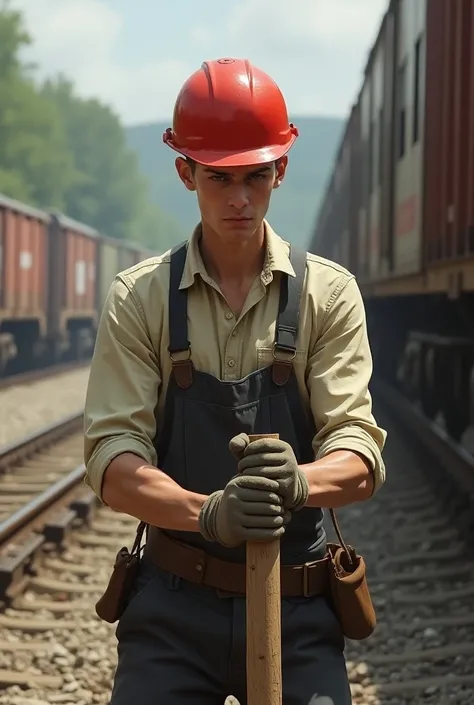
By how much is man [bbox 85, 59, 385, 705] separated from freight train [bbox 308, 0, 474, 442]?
4.14 meters

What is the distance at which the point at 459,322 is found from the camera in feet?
29.6

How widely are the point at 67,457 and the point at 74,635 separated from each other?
501 centimetres

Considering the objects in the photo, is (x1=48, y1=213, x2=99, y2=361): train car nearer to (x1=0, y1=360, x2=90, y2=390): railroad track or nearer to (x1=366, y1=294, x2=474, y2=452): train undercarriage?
(x1=0, y1=360, x2=90, y2=390): railroad track

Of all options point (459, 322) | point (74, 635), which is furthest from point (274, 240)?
point (459, 322)

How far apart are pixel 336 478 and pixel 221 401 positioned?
287 millimetres

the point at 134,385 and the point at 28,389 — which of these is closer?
the point at 134,385

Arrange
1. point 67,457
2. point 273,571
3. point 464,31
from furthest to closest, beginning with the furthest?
point 67,457 → point 464,31 → point 273,571

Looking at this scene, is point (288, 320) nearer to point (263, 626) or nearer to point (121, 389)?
point (121, 389)

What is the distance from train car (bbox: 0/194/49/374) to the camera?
17.8 metres

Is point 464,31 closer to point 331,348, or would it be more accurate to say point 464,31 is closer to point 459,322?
point 459,322

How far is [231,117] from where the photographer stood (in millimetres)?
2170

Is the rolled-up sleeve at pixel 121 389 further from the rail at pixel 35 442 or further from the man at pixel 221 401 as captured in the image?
→ the rail at pixel 35 442

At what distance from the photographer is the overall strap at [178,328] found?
2.15 metres

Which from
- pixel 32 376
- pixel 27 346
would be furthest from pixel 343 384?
pixel 27 346
